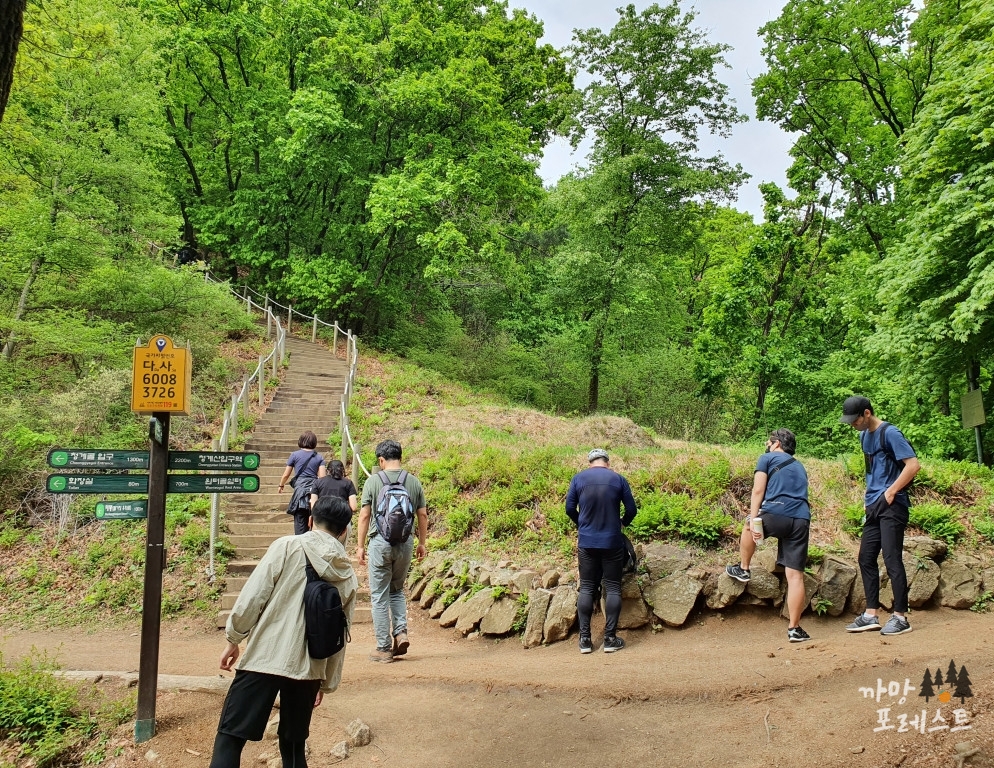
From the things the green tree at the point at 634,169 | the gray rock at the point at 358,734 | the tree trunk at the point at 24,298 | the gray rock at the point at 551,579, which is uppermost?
the green tree at the point at 634,169

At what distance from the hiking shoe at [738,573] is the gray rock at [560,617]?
1.62m

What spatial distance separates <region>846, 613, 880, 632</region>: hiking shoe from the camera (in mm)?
5543

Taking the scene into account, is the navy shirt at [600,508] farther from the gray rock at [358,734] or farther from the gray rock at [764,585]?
the gray rock at [358,734]

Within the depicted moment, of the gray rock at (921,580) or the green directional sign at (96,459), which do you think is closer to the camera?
the green directional sign at (96,459)

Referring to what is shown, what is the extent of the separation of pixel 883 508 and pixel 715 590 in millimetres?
1794

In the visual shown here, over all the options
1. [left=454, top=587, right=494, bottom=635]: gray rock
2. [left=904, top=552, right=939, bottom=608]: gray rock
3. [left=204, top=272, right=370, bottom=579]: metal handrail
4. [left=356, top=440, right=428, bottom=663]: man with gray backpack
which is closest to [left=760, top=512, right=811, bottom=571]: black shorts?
[left=904, top=552, right=939, bottom=608]: gray rock

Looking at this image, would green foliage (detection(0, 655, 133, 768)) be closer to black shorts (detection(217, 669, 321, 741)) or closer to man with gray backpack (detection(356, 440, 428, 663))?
black shorts (detection(217, 669, 321, 741))

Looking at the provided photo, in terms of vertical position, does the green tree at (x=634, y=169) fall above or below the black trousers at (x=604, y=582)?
above

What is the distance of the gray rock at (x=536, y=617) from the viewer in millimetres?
6285

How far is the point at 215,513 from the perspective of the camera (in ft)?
28.9

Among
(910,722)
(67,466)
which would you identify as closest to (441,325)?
(67,466)

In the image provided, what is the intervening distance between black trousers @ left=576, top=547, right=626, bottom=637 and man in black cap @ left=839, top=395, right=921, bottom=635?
2138 millimetres

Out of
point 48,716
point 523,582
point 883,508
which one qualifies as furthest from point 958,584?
point 48,716

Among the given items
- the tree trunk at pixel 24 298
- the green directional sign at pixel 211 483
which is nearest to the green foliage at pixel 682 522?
the green directional sign at pixel 211 483
